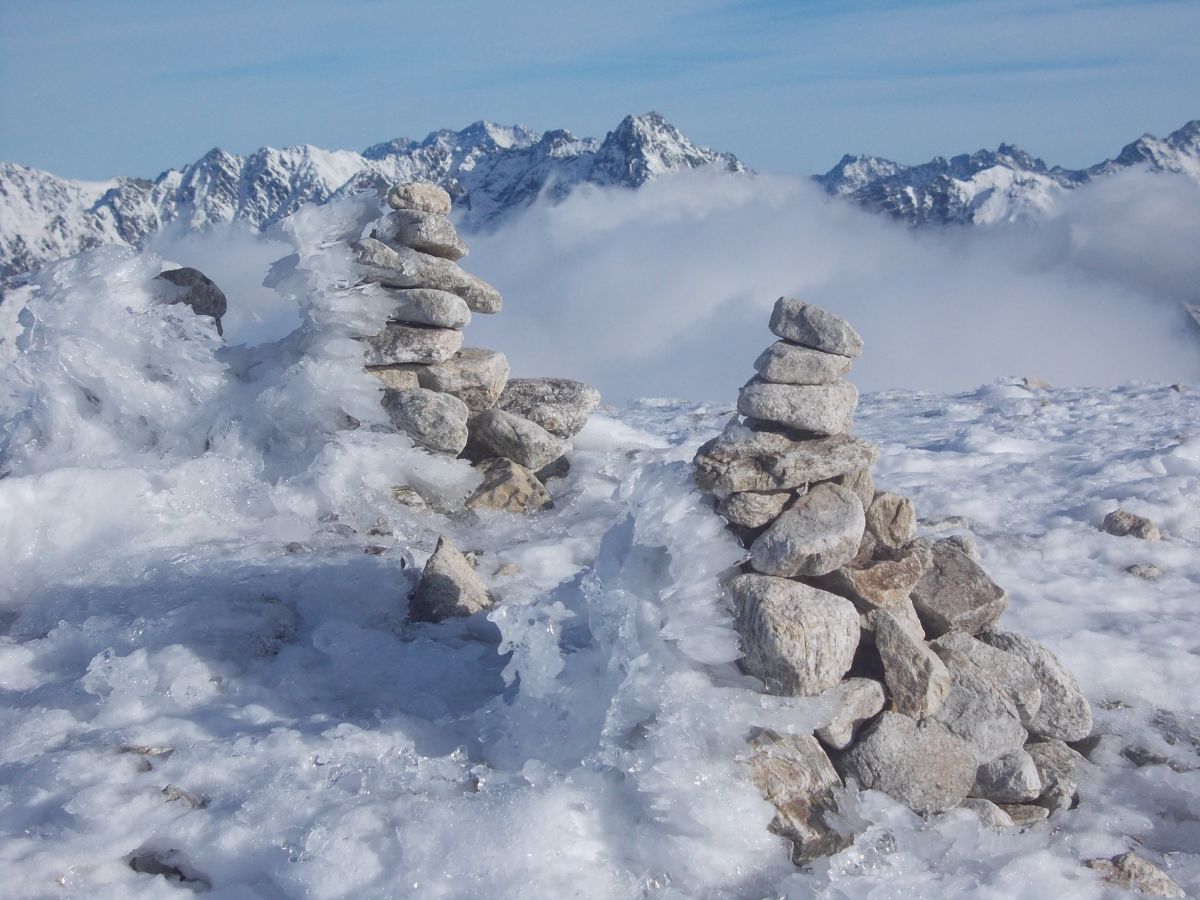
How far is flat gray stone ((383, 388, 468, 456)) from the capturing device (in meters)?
12.0

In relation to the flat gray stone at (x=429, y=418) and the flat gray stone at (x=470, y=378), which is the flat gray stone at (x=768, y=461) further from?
the flat gray stone at (x=470, y=378)

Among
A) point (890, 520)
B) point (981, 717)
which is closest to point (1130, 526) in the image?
point (890, 520)

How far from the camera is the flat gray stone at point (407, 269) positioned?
12.4m

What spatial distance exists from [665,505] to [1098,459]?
Answer: 33.4 ft

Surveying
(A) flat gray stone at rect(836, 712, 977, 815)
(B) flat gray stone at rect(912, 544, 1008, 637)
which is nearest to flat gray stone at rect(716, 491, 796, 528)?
(B) flat gray stone at rect(912, 544, 1008, 637)

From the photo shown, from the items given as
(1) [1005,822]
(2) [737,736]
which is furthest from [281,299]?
(1) [1005,822]

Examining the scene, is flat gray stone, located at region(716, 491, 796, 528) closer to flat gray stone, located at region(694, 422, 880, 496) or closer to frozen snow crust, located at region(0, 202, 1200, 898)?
flat gray stone, located at region(694, 422, 880, 496)

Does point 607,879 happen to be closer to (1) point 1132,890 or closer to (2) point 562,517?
(1) point 1132,890

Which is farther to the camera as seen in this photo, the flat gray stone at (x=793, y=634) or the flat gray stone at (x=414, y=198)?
the flat gray stone at (x=414, y=198)

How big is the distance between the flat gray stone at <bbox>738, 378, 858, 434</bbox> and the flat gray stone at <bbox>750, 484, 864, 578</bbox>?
0.59 metres

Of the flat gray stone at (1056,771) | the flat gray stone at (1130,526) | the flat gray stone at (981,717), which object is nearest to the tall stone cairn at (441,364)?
the flat gray stone at (981,717)

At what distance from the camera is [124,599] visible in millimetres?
9133

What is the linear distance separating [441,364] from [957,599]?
7502 millimetres

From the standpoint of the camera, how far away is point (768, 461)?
6.93 m
